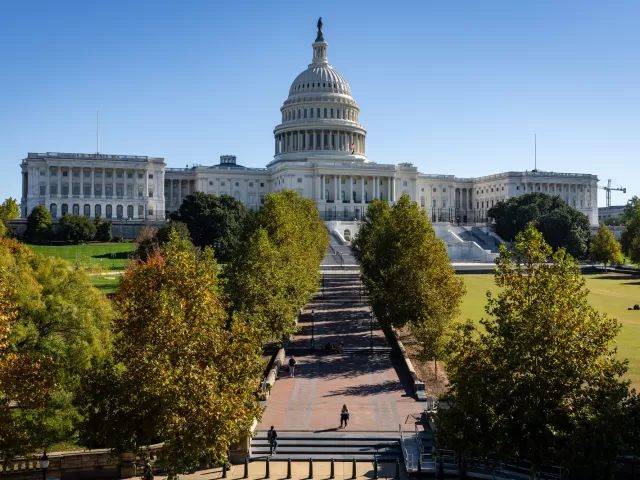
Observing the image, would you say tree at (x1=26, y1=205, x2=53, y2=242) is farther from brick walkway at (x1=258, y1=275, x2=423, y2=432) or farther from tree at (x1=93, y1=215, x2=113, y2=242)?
brick walkway at (x1=258, y1=275, x2=423, y2=432)

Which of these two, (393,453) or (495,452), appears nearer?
(495,452)

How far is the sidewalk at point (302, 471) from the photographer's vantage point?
1017 inches

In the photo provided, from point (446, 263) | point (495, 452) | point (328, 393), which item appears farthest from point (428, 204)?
point (495, 452)

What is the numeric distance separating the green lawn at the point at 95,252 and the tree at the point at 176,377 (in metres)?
71.5

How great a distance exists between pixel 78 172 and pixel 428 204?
86748 millimetres

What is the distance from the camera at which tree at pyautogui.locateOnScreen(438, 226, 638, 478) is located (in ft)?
67.1

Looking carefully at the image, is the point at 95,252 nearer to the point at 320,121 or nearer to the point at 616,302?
the point at 616,302

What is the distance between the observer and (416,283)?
4466 cm

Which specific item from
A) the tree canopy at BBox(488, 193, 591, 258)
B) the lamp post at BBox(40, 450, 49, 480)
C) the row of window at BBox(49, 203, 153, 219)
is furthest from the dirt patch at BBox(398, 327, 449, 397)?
the row of window at BBox(49, 203, 153, 219)

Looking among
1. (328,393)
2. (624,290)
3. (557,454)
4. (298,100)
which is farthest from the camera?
(298,100)

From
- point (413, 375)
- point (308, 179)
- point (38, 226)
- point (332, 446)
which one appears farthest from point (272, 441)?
point (308, 179)

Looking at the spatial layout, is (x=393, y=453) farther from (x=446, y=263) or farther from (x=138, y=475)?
(x=446, y=263)

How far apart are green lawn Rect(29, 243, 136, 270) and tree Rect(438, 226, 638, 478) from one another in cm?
7731

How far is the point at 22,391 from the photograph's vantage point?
2308cm
